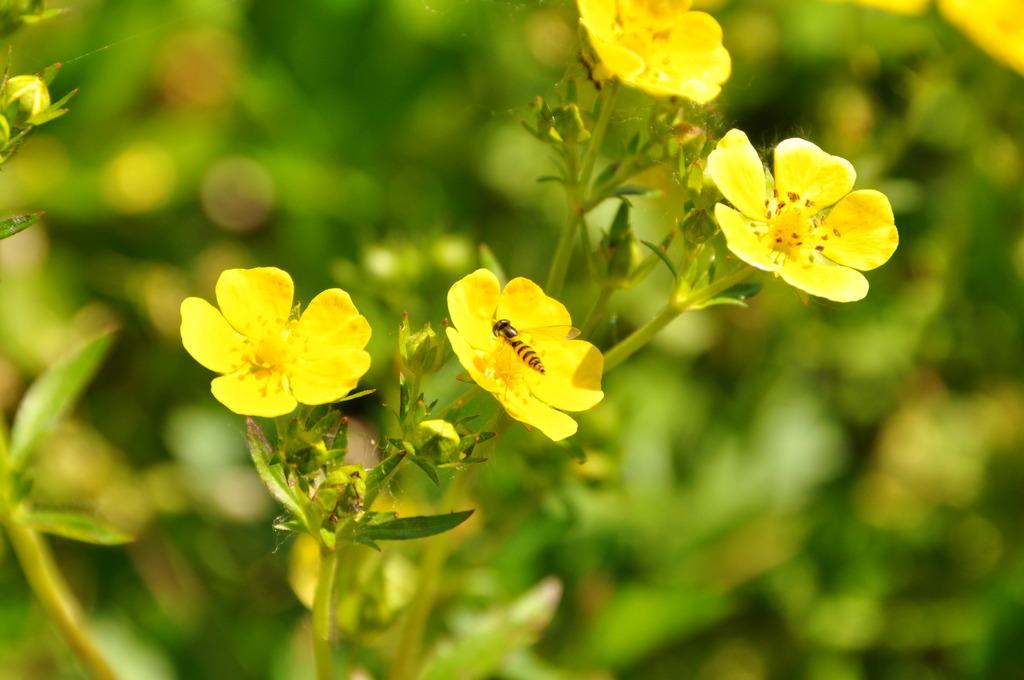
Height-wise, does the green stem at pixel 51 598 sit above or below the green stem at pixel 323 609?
below

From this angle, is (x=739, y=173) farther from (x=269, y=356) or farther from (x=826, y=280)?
(x=269, y=356)

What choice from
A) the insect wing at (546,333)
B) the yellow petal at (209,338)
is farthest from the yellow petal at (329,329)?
the insect wing at (546,333)

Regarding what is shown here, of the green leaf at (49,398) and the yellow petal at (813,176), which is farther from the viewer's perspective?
the green leaf at (49,398)

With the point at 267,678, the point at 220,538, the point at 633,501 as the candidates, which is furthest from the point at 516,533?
the point at 220,538

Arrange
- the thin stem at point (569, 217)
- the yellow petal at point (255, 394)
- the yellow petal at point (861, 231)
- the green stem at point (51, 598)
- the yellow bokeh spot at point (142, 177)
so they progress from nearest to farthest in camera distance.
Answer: the yellow petal at point (255, 394) < the yellow petal at point (861, 231) < the thin stem at point (569, 217) < the green stem at point (51, 598) < the yellow bokeh spot at point (142, 177)

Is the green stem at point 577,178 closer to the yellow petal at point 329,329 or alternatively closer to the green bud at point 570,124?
the green bud at point 570,124

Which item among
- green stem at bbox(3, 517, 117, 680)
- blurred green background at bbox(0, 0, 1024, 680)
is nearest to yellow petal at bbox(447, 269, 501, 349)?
blurred green background at bbox(0, 0, 1024, 680)
